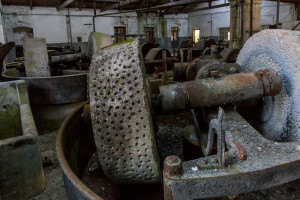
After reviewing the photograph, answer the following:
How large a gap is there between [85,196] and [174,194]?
427 mm

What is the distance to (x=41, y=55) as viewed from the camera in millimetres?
4062

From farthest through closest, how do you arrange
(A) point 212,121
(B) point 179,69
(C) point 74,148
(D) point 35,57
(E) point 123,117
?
(D) point 35,57 → (B) point 179,69 → (C) point 74,148 → (E) point 123,117 → (A) point 212,121

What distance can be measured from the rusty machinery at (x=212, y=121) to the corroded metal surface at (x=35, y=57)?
9.00ft

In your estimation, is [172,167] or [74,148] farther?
[74,148]

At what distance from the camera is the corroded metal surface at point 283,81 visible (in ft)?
5.77

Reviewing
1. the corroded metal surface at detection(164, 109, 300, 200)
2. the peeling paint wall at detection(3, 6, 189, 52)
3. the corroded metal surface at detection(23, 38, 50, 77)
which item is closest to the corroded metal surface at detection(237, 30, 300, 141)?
the corroded metal surface at detection(164, 109, 300, 200)

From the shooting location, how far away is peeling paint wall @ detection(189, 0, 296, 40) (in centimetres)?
1408

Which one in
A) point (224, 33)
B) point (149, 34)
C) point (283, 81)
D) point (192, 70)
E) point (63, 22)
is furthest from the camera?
point (149, 34)

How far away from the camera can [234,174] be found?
1.25 metres

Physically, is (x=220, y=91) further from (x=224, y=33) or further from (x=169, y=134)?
(x=224, y=33)

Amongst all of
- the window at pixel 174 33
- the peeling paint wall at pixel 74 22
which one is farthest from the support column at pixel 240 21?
the window at pixel 174 33

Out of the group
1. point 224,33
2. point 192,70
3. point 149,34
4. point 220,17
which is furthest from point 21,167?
point 149,34

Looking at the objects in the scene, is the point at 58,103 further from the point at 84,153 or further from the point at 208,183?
the point at 208,183

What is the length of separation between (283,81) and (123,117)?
3.89 ft
